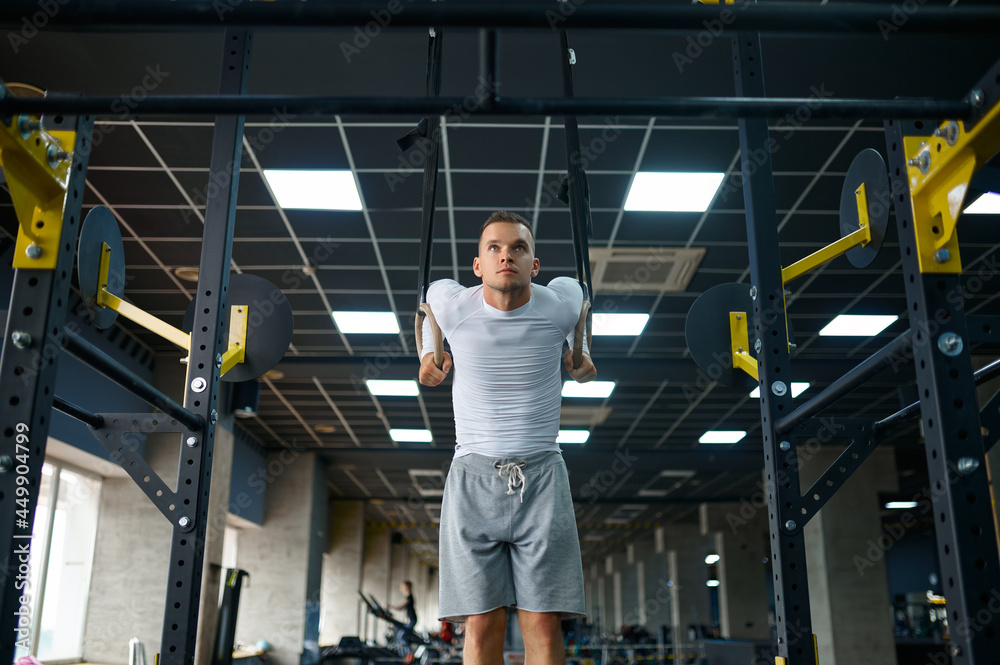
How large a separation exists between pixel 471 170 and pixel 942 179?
4.48 m

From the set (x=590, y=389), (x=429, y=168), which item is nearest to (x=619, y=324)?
(x=590, y=389)

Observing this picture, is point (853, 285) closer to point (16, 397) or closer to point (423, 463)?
point (16, 397)

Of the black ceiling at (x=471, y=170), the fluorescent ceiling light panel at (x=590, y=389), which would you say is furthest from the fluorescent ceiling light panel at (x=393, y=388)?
the fluorescent ceiling light panel at (x=590, y=389)

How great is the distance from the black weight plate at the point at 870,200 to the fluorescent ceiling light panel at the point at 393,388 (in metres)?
7.71

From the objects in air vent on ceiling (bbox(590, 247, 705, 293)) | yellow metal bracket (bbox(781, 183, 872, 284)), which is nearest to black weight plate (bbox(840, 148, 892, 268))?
yellow metal bracket (bbox(781, 183, 872, 284))

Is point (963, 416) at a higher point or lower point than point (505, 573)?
higher

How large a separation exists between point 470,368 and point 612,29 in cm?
103

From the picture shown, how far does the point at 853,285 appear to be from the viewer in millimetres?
7492

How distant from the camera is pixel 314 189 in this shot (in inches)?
238

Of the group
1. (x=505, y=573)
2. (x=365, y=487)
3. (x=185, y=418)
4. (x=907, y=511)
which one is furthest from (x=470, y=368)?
(x=907, y=511)

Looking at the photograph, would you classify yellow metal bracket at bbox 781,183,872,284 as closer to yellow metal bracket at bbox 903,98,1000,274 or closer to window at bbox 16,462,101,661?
yellow metal bracket at bbox 903,98,1000,274

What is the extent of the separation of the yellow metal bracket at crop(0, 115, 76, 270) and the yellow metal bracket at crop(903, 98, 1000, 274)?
165 cm

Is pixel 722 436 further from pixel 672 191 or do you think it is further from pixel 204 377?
pixel 204 377

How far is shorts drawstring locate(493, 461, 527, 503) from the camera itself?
1.95 m
